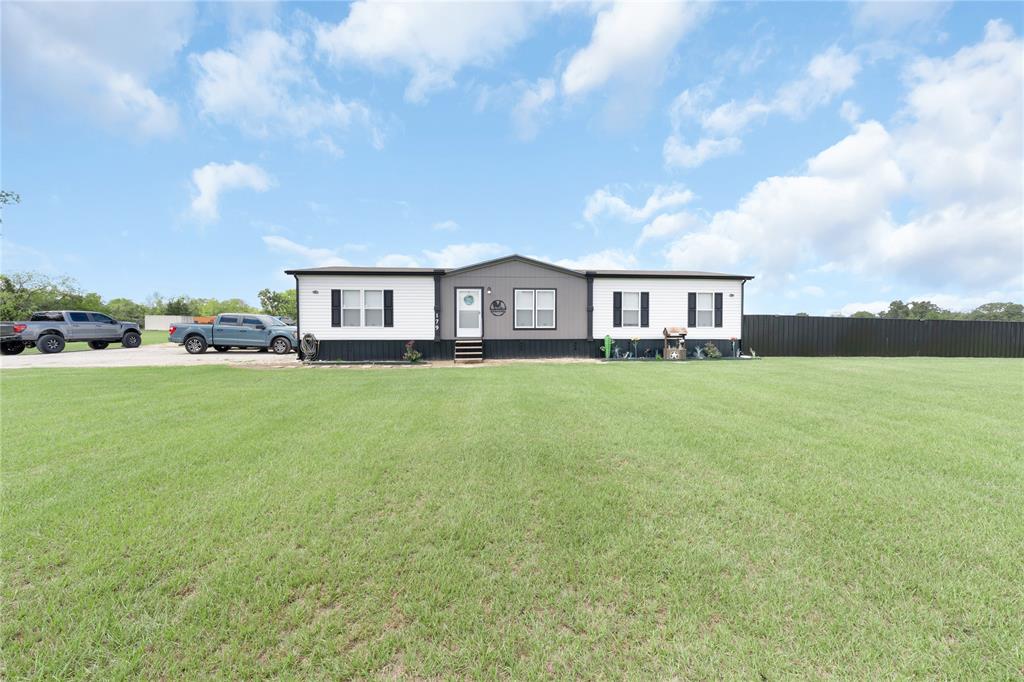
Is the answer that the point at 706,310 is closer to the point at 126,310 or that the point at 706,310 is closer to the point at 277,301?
the point at 277,301

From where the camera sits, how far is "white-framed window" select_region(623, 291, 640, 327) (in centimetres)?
1514

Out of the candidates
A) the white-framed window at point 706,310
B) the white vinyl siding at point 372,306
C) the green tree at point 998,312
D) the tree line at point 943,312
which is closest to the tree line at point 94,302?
the white vinyl siding at point 372,306

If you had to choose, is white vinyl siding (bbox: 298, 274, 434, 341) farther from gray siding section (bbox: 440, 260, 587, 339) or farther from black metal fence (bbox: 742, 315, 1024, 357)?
black metal fence (bbox: 742, 315, 1024, 357)

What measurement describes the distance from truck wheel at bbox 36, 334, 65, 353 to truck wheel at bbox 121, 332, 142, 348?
275cm

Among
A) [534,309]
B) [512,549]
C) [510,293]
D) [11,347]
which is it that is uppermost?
[510,293]

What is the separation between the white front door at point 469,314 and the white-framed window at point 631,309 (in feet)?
18.6

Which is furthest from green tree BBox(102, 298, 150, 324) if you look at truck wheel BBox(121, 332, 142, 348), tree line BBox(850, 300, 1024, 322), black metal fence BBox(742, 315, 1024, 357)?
tree line BBox(850, 300, 1024, 322)

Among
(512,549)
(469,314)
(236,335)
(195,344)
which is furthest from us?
(236,335)

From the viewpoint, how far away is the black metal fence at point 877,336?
1639cm

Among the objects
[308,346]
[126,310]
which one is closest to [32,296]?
[126,310]

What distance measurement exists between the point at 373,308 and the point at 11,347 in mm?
14789

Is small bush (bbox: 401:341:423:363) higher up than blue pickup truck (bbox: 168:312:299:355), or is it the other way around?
blue pickup truck (bbox: 168:312:299:355)

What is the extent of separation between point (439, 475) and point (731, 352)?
1557cm

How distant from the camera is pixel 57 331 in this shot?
15.8 metres
